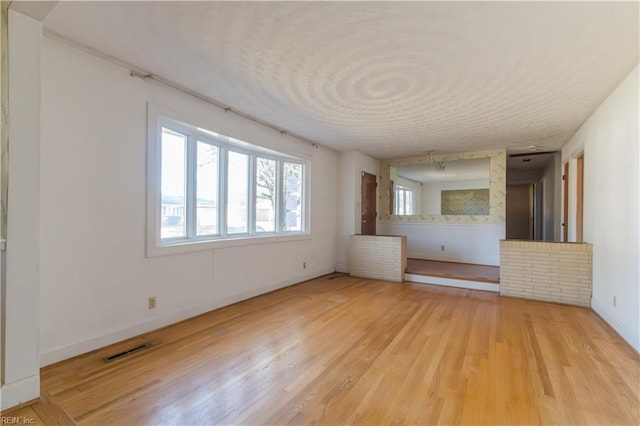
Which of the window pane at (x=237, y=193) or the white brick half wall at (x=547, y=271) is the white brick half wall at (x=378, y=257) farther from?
the window pane at (x=237, y=193)

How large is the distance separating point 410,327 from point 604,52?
9.32 feet

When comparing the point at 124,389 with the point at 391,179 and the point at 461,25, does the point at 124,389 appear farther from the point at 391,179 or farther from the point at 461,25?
the point at 391,179

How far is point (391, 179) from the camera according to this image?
707 centimetres

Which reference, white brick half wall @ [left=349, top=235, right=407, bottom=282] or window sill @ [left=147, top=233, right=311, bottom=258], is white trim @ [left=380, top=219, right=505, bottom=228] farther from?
window sill @ [left=147, top=233, right=311, bottom=258]

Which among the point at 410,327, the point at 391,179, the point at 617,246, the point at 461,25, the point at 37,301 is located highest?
the point at 461,25

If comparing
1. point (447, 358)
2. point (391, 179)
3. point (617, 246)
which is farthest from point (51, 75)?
point (391, 179)

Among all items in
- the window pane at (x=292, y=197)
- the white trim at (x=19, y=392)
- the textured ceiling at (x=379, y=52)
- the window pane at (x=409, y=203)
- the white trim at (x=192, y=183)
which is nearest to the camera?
the white trim at (x=19, y=392)

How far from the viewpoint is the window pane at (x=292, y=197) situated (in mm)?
5016

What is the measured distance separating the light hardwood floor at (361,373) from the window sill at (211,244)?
2.49ft

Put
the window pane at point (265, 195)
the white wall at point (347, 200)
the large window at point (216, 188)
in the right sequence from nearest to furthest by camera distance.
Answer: the large window at point (216, 188) < the window pane at point (265, 195) < the white wall at point (347, 200)

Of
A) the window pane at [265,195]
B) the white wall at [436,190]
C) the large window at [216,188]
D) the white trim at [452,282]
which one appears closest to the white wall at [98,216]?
the large window at [216,188]

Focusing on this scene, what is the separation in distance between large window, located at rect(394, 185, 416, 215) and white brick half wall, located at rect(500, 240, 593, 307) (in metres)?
2.79

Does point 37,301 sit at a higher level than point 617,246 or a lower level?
lower

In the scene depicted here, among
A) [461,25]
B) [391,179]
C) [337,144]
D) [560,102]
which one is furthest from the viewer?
[391,179]
